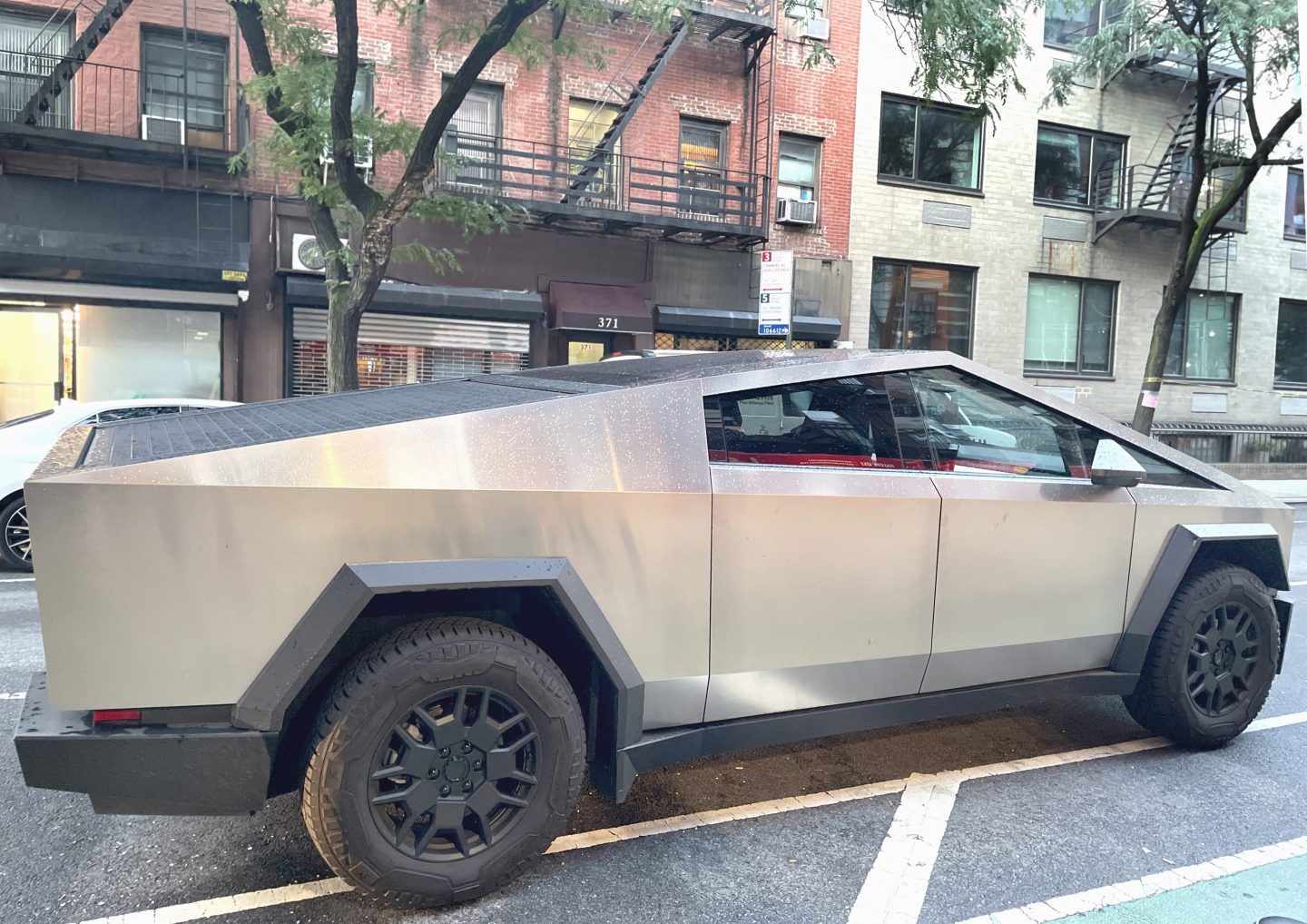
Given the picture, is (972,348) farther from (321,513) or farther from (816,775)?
(321,513)

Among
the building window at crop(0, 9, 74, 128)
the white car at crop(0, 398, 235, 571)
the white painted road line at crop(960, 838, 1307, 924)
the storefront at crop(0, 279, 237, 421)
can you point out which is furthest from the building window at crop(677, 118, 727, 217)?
the white painted road line at crop(960, 838, 1307, 924)

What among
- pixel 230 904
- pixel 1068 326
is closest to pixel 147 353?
pixel 230 904

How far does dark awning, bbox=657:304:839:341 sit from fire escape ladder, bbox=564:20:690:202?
254cm

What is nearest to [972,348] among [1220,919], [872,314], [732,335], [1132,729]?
[872,314]

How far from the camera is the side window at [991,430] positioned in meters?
3.55

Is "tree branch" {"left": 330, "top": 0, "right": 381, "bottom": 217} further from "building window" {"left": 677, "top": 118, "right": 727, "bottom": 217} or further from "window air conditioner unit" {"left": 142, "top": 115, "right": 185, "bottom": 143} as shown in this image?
"building window" {"left": 677, "top": 118, "right": 727, "bottom": 217}

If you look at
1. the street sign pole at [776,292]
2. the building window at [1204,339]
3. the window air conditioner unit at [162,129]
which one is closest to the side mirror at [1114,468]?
the street sign pole at [776,292]

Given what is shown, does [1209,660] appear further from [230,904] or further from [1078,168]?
[1078,168]

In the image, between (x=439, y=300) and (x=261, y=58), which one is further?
(x=439, y=300)

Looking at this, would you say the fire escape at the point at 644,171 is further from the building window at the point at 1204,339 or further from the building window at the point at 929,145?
the building window at the point at 1204,339

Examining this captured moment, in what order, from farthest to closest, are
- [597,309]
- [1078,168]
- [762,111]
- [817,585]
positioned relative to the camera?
1. [1078,168]
2. [762,111]
3. [597,309]
4. [817,585]

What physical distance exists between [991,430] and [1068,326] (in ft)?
60.2

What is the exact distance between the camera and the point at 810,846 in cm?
324

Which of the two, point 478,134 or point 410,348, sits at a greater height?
point 478,134
